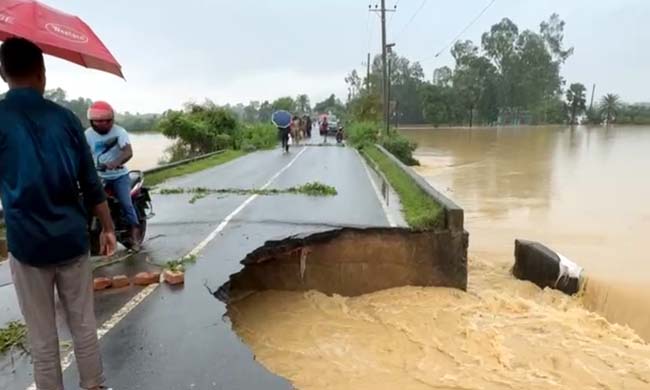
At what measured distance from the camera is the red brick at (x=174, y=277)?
599 cm

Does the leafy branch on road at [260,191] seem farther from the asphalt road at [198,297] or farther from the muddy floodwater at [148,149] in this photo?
the muddy floodwater at [148,149]

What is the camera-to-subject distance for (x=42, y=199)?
2812 millimetres

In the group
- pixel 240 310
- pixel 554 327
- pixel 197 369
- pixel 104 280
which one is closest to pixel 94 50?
pixel 197 369

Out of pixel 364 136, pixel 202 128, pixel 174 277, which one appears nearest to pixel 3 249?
pixel 174 277

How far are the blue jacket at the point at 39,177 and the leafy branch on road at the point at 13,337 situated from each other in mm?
1946

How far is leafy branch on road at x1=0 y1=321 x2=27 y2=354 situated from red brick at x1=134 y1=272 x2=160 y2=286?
1.29m

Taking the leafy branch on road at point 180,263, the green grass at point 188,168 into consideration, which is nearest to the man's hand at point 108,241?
the leafy branch on road at point 180,263

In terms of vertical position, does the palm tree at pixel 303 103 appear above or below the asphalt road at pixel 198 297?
above

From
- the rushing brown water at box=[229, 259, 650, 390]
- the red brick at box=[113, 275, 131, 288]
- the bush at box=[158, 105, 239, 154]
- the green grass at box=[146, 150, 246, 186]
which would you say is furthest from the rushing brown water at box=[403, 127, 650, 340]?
the bush at box=[158, 105, 239, 154]

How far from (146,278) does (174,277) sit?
299 millimetres

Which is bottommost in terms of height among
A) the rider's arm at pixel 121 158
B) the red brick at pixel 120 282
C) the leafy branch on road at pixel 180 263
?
the leafy branch on road at pixel 180 263

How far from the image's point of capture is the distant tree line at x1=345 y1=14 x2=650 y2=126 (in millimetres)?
101938

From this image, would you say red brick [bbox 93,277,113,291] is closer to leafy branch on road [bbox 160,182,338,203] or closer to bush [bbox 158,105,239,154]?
leafy branch on road [bbox 160,182,338,203]

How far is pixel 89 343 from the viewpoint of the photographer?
3.21 meters
